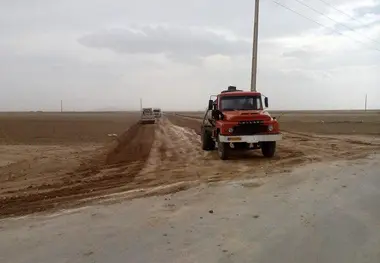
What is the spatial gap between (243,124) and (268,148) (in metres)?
1.45

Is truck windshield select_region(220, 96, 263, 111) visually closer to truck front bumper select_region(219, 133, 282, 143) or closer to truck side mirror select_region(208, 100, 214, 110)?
truck side mirror select_region(208, 100, 214, 110)

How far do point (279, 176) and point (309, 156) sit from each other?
5263 millimetres

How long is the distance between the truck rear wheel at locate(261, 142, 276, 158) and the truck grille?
62 centimetres

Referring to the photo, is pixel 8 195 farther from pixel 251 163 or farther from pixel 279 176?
pixel 251 163

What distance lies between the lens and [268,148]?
1639 centimetres

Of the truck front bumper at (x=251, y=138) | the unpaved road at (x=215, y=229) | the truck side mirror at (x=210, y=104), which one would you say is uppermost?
the truck side mirror at (x=210, y=104)

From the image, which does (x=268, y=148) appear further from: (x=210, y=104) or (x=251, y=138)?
(x=210, y=104)

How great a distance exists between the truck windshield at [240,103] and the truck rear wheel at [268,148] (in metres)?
1.60

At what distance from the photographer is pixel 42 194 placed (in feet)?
30.9

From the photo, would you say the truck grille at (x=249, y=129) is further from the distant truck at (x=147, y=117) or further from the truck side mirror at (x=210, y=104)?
the distant truck at (x=147, y=117)

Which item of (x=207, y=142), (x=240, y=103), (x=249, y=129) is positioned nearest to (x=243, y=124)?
(x=249, y=129)

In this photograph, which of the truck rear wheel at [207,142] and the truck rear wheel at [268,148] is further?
the truck rear wheel at [207,142]

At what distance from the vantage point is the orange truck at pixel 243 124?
15820mm

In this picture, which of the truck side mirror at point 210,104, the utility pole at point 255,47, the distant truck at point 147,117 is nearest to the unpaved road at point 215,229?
the truck side mirror at point 210,104
